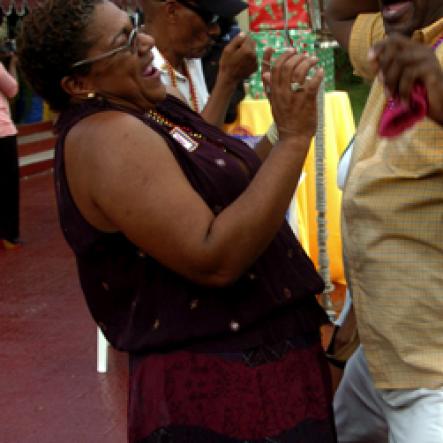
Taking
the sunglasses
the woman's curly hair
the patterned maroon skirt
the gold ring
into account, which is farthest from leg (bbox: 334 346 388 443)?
the sunglasses

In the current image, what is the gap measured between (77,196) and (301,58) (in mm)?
604

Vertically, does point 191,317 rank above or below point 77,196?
below

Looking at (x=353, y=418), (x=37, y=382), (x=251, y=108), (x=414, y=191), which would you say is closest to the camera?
(x=414, y=191)

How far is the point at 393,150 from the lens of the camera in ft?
5.95

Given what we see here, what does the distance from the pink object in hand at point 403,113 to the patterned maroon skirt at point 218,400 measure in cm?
60

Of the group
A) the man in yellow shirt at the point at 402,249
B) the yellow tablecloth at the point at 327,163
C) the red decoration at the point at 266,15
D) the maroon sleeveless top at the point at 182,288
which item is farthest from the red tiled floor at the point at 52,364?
the man in yellow shirt at the point at 402,249

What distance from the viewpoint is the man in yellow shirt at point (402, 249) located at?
1790 millimetres

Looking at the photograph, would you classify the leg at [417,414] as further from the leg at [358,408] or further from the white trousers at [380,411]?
the leg at [358,408]

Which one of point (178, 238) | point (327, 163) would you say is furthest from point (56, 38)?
point (327, 163)

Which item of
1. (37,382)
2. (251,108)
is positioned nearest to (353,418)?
(37,382)

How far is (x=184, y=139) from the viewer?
195 centimetres

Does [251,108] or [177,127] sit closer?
[177,127]

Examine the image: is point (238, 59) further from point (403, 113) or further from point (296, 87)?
point (403, 113)

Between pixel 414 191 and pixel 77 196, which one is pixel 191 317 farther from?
pixel 414 191
